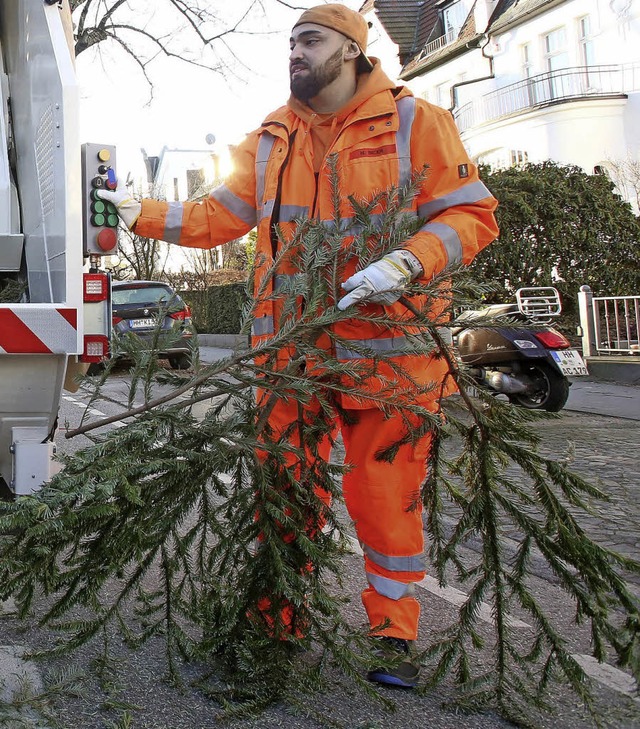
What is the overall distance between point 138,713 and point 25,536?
0.60m

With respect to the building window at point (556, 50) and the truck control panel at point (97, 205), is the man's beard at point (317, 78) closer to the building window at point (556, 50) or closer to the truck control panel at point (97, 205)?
Answer: the truck control panel at point (97, 205)

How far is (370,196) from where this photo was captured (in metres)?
2.72

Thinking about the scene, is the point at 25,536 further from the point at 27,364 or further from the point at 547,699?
the point at 547,699

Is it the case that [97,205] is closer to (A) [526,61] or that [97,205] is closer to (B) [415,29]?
(A) [526,61]

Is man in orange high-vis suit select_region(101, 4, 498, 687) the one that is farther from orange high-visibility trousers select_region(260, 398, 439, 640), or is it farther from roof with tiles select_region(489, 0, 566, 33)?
roof with tiles select_region(489, 0, 566, 33)

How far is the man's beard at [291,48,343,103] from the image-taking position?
9.43 feet

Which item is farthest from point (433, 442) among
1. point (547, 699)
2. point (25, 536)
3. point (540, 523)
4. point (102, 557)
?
point (25, 536)

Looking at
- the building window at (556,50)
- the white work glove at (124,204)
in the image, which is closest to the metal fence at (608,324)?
the white work glove at (124,204)

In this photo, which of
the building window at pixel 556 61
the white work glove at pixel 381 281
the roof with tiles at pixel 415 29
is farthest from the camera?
the roof with tiles at pixel 415 29

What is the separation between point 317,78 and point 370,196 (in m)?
0.47

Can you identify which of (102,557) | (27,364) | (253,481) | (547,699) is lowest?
(547,699)

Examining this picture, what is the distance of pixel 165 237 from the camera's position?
123 inches

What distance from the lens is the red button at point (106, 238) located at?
304cm

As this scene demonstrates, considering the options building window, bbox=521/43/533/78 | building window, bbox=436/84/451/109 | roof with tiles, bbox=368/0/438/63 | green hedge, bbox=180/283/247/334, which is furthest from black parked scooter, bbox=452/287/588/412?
roof with tiles, bbox=368/0/438/63
